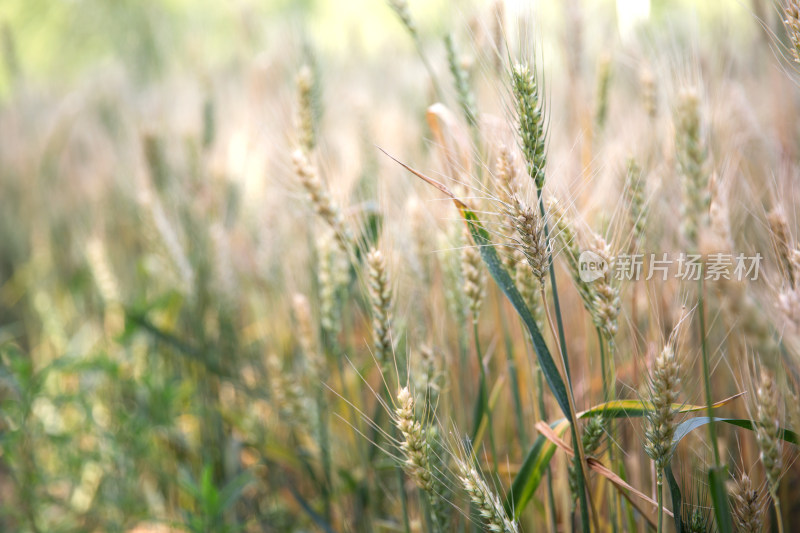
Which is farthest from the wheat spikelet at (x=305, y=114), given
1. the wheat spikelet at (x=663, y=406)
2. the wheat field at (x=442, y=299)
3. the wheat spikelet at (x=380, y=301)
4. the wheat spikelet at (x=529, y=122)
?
the wheat spikelet at (x=663, y=406)

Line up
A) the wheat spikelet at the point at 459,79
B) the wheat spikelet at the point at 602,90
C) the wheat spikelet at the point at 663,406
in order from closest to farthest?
the wheat spikelet at the point at 663,406
the wheat spikelet at the point at 459,79
the wheat spikelet at the point at 602,90

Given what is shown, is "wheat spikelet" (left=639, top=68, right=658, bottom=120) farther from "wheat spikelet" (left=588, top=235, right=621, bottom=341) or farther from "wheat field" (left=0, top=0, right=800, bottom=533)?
"wheat spikelet" (left=588, top=235, right=621, bottom=341)

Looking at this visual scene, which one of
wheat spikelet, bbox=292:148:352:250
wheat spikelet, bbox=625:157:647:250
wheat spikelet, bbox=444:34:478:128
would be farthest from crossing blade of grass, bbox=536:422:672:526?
wheat spikelet, bbox=444:34:478:128

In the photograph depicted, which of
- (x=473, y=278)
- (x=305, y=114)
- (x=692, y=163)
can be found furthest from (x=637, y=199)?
(x=305, y=114)

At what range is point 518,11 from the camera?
0.83 meters

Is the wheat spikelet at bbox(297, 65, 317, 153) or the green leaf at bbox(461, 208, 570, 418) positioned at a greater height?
the wheat spikelet at bbox(297, 65, 317, 153)

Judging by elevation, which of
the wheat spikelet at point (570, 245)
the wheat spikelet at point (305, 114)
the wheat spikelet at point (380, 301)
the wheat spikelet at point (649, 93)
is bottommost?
the wheat spikelet at point (380, 301)

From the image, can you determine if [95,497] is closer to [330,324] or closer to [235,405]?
[235,405]

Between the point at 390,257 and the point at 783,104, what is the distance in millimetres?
1389

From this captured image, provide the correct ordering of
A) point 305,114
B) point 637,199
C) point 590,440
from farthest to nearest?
point 305,114
point 637,199
point 590,440

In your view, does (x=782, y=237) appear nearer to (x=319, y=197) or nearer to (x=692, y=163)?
(x=692, y=163)

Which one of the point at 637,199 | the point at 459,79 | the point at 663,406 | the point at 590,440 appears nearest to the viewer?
the point at 663,406

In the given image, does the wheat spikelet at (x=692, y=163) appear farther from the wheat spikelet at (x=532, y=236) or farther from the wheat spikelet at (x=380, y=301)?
the wheat spikelet at (x=380, y=301)

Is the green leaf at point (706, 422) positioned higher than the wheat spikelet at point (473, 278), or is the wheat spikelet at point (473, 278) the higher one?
the wheat spikelet at point (473, 278)
